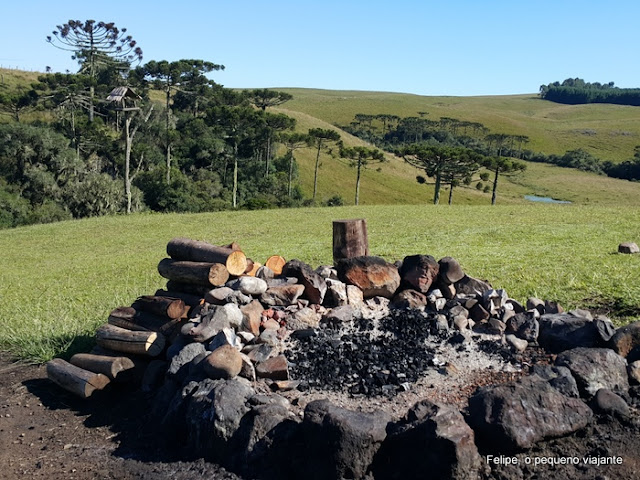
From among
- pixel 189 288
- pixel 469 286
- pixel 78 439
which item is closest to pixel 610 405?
pixel 469 286

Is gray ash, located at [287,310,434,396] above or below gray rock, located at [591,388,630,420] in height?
below

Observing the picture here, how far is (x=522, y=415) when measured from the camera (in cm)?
454

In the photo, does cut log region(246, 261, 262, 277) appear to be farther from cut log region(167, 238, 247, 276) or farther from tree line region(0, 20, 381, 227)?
tree line region(0, 20, 381, 227)

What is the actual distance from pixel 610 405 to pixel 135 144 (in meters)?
48.3

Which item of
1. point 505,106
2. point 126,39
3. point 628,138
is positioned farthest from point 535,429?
point 505,106

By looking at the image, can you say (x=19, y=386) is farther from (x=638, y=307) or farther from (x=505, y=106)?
(x=505, y=106)

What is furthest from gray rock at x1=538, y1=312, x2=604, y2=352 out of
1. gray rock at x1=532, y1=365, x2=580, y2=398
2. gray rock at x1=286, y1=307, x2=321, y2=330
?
gray rock at x1=286, y1=307, x2=321, y2=330

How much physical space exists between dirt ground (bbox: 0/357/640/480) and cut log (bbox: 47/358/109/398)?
13 cm

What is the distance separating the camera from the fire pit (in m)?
4.48

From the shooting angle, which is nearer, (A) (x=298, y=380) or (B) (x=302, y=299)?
(A) (x=298, y=380)

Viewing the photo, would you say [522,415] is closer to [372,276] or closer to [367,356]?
[367,356]

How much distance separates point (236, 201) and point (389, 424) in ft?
163

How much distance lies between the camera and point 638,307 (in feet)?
25.5

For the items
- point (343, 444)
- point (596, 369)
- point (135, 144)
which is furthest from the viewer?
point (135, 144)
